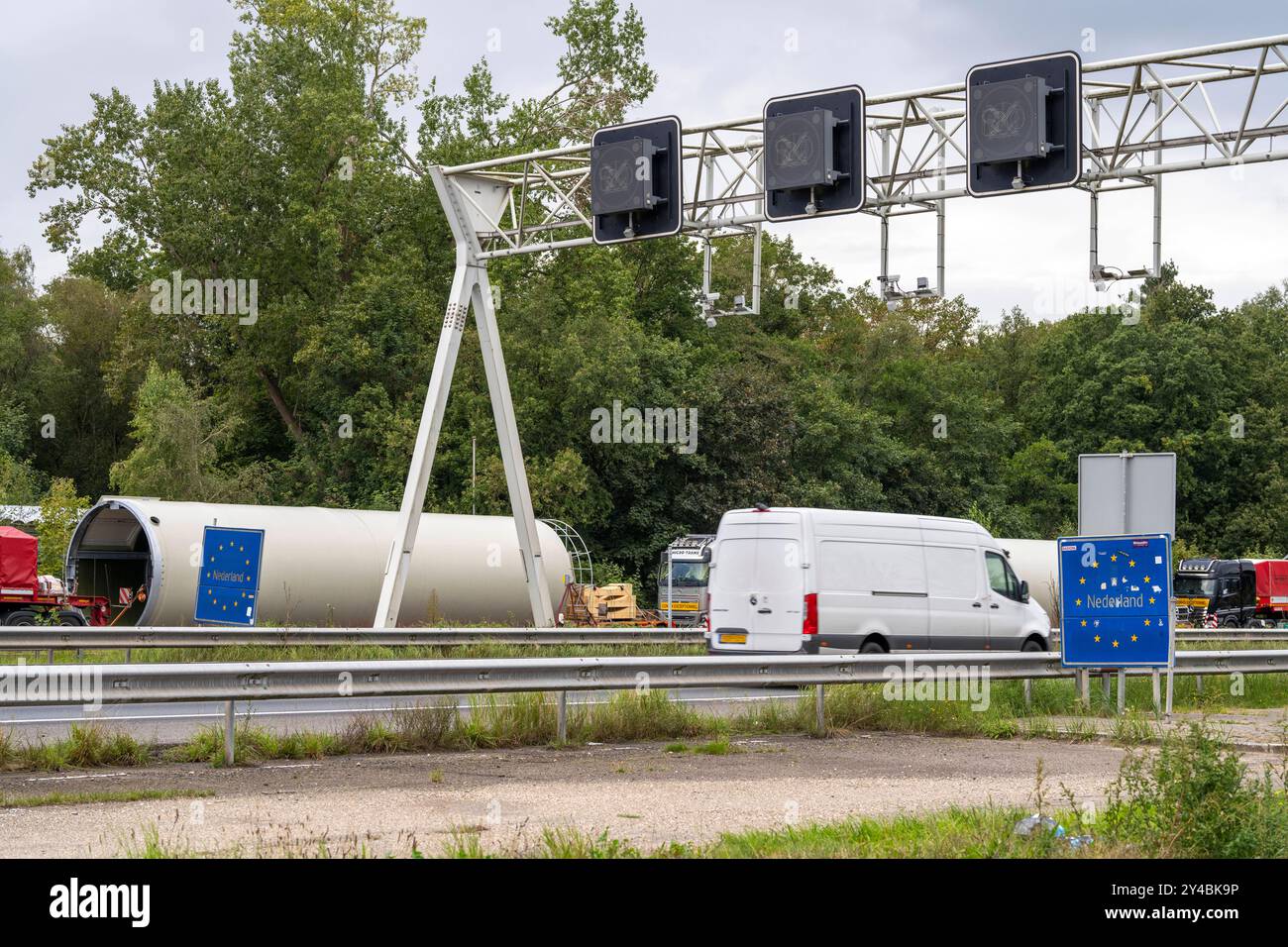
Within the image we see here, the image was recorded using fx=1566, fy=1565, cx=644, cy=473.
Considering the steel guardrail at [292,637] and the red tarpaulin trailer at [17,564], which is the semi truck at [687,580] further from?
the red tarpaulin trailer at [17,564]

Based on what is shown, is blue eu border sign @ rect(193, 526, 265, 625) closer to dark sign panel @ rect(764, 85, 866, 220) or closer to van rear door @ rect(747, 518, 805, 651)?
van rear door @ rect(747, 518, 805, 651)

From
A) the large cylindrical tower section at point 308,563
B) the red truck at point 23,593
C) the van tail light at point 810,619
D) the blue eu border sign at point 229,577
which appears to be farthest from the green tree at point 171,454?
the van tail light at point 810,619

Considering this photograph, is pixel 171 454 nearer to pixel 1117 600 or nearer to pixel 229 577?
pixel 229 577

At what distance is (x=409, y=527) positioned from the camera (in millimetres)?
24828

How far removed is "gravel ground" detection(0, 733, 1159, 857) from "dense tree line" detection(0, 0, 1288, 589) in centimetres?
3246

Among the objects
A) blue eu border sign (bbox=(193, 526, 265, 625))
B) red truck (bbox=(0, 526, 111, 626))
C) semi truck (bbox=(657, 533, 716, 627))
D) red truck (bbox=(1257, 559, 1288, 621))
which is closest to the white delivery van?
blue eu border sign (bbox=(193, 526, 265, 625))

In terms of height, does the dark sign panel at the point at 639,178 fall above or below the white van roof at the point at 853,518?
above

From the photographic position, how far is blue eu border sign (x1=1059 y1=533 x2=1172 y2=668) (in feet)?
48.8

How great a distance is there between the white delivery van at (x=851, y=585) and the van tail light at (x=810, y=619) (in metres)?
0.01

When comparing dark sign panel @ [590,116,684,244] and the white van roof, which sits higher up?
dark sign panel @ [590,116,684,244]

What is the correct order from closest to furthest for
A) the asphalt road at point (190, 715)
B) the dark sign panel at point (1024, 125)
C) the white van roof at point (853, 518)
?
the asphalt road at point (190, 715), the dark sign panel at point (1024, 125), the white van roof at point (853, 518)

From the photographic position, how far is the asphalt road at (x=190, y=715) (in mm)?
13117

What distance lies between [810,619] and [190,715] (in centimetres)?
807

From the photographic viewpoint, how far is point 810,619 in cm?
2012
